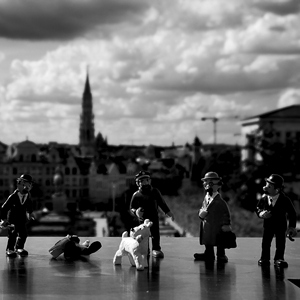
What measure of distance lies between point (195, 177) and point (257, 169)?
914 inches

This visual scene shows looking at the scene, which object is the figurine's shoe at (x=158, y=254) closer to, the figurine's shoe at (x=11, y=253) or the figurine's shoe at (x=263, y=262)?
the figurine's shoe at (x=263, y=262)

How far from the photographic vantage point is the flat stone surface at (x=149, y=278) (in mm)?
5945

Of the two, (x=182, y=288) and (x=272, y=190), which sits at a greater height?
(x=272, y=190)

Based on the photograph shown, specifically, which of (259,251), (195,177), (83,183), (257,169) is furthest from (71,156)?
(259,251)

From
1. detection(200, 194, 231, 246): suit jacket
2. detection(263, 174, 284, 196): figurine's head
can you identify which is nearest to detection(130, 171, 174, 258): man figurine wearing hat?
detection(200, 194, 231, 246): suit jacket

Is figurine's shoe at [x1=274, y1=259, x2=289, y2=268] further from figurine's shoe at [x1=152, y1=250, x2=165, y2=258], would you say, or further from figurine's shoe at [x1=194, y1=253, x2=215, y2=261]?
figurine's shoe at [x1=152, y1=250, x2=165, y2=258]

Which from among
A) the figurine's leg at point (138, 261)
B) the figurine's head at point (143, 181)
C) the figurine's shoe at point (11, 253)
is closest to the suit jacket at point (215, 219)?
the figurine's head at point (143, 181)

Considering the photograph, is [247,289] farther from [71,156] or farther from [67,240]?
[71,156]

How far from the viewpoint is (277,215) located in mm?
7379

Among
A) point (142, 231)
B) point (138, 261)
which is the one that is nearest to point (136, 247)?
point (138, 261)

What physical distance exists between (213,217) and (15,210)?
229 cm

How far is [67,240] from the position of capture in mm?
7766

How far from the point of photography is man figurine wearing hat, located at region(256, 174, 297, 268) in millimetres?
7367

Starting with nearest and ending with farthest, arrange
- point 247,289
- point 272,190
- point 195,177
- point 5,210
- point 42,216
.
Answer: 1. point 247,289
2. point 272,190
3. point 5,210
4. point 42,216
5. point 195,177
